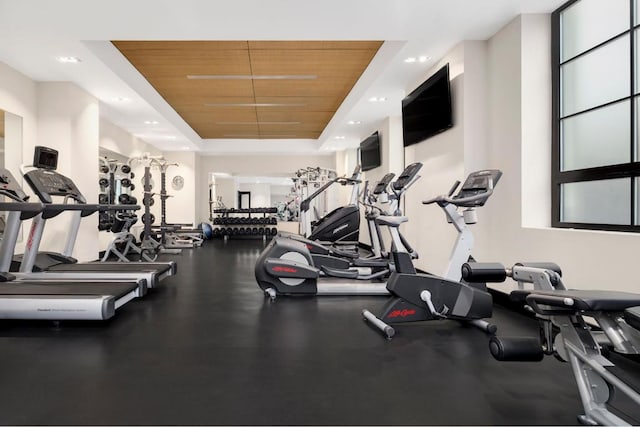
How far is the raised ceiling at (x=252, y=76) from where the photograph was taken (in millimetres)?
4781

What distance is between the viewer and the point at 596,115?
2.97m

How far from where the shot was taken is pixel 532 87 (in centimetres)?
344

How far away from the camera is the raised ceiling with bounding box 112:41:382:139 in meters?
4.78

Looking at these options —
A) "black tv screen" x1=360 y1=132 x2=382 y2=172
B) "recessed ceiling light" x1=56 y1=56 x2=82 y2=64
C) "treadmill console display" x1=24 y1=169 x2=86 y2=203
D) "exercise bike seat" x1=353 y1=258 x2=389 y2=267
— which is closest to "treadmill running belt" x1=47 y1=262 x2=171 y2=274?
"treadmill console display" x1=24 y1=169 x2=86 y2=203

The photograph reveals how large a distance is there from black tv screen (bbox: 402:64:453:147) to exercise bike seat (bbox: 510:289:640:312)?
3221mm

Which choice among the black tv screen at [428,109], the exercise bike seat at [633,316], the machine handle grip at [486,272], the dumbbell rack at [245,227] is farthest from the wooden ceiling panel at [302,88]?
the exercise bike seat at [633,316]

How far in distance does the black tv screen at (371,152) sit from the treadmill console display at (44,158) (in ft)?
17.7

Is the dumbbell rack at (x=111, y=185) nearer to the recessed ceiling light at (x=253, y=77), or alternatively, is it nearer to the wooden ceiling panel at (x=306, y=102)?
the recessed ceiling light at (x=253, y=77)

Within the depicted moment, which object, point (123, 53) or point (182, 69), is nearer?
point (123, 53)

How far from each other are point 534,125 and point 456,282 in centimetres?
173

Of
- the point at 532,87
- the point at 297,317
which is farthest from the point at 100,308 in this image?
the point at 532,87

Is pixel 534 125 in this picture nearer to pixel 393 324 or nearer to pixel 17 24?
pixel 393 324

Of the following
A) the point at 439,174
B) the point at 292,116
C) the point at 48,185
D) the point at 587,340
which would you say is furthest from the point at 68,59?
the point at 587,340

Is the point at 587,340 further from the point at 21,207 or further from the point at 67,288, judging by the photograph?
the point at 21,207
